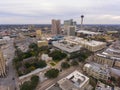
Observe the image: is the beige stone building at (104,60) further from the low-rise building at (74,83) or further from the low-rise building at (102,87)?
the low-rise building at (74,83)

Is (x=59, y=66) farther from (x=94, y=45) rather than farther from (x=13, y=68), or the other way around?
(x=94, y=45)

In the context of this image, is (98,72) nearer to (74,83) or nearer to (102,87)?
(102,87)

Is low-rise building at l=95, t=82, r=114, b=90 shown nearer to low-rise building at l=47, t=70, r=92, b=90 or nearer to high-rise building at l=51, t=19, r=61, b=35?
low-rise building at l=47, t=70, r=92, b=90

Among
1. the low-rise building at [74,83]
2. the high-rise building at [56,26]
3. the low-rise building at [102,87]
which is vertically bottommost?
the low-rise building at [102,87]

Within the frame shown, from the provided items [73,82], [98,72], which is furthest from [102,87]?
[73,82]

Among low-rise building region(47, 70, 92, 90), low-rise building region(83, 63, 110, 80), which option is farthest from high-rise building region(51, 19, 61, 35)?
low-rise building region(47, 70, 92, 90)

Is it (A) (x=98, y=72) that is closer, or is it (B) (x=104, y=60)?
(A) (x=98, y=72)

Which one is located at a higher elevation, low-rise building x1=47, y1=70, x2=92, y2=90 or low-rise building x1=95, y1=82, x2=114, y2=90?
low-rise building x1=47, y1=70, x2=92, y2=90

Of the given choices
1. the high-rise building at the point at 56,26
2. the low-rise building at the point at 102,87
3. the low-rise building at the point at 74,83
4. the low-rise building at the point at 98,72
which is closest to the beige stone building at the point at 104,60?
the low-rise building at the point at 98,72

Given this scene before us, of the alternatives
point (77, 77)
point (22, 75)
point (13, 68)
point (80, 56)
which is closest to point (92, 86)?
point (77, 77)

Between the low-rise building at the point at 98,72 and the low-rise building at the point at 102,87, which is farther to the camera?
the low-rise building at the point at 98,72

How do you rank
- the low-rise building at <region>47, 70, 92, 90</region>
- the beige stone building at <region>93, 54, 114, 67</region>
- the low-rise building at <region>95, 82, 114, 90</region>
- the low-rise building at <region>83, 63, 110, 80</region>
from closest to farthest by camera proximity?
1. the low-rise building at <region>47, 70, 92, 90</region>
2. the low-rise building at <region>95, 82, 114, 90</region>
3. the low-rise building at <region>83, 63, 110, 80</region>
4. the beige stone building at <region>93, 54, 114, 67</region>
